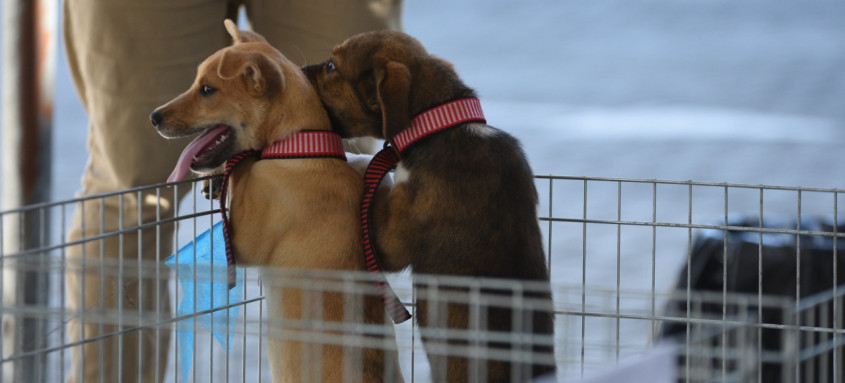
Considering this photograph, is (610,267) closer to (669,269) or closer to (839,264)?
(669,269)

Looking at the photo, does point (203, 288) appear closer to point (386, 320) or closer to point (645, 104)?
point (386, 320)

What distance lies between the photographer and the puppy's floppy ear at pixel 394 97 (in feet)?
4.87

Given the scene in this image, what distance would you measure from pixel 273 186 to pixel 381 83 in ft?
0.70

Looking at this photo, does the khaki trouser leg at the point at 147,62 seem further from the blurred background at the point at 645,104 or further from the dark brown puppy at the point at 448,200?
the blurred background at the point at 645,104

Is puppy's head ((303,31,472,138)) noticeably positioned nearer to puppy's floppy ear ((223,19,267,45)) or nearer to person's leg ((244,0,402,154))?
puppy's floppy ear ((223,19,267,45))

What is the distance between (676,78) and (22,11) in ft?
14.8

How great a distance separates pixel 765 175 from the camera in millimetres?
4348

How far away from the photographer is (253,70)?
4.92 feet

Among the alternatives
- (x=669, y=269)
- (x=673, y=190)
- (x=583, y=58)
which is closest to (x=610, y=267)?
(x=669, y=269)

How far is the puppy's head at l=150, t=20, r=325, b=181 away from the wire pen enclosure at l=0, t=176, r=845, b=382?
8cm

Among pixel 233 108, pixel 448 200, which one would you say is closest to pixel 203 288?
pixel 233 108

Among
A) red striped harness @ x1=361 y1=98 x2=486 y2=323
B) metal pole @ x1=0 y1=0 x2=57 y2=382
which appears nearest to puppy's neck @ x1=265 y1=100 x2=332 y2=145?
red striped harness @ x1=361 y1=98 x2=486 y2=323

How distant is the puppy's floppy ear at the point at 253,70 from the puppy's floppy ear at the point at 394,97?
151mm

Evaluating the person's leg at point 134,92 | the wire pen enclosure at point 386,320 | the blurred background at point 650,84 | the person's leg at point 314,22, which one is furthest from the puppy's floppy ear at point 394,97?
the blurred background at point 650,84
